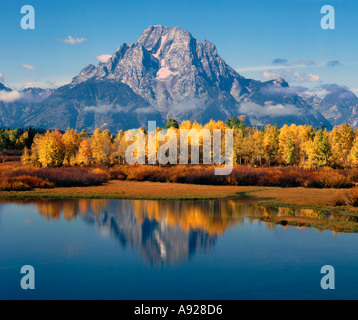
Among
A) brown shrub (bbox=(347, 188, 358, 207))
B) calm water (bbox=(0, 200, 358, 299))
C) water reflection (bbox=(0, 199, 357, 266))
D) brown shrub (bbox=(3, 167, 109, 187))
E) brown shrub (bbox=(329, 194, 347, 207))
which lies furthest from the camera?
brown shrub (bbox=(3, 167, 109, 187))

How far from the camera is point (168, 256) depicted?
20.5m

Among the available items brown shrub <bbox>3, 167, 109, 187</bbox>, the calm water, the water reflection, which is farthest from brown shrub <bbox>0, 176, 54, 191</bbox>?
the calm water

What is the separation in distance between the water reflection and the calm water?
7 centimetres

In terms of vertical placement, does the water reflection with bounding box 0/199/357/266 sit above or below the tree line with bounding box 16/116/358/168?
below

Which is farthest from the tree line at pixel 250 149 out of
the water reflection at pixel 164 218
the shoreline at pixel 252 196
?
the water reflection at pixel 164 218

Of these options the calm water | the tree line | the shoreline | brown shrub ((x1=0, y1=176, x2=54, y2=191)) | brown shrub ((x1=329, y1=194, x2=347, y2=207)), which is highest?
the tree line

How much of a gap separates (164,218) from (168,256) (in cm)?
985

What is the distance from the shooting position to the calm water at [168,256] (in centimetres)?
1612

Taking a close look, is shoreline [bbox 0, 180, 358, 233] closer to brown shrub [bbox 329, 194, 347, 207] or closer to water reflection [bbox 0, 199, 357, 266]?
brown shrub [bbox 329, 194, 347, 207]

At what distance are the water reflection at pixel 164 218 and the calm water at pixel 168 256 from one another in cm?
7

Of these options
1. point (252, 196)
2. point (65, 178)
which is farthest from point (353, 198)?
point (65, 178)

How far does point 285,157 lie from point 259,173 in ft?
134

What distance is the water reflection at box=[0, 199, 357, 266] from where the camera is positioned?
2238 centimetres
